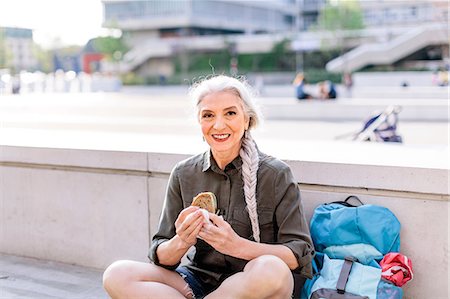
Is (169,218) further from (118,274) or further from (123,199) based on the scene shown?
(123,199)

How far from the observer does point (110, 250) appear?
501 cm

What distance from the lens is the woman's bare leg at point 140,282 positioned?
3.27m

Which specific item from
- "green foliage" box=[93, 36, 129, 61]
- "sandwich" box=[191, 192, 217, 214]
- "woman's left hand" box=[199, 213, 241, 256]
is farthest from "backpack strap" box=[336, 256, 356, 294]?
"green foliage" box=[93, 36, 129, 61]

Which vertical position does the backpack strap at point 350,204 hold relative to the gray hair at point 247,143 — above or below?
below

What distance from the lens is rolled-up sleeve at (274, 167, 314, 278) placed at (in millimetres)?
3271

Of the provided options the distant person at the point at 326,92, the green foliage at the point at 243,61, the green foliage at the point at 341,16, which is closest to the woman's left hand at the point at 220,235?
the distant person at the point at 326,92

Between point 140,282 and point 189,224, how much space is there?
17.1 inches

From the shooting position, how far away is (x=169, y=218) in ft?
11.7

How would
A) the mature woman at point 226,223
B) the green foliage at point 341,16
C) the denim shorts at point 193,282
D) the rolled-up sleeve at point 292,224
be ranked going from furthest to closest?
1. the green foliage at point 341,16
2. the denim shorts at point 193,282
3. the rolled-up sleeve at point 292,224
4. the mature woman at point 226,223

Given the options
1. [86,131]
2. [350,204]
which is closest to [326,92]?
[86,131]

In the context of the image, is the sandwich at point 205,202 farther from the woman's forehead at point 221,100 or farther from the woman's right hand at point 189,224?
the woman's forehead at point 221,100

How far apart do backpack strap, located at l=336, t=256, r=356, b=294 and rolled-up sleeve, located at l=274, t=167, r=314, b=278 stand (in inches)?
9.9

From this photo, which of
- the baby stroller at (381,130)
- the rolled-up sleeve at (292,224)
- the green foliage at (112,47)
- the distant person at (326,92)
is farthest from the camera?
the green foliage at (112,47)

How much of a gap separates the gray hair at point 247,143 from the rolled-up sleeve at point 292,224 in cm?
12
